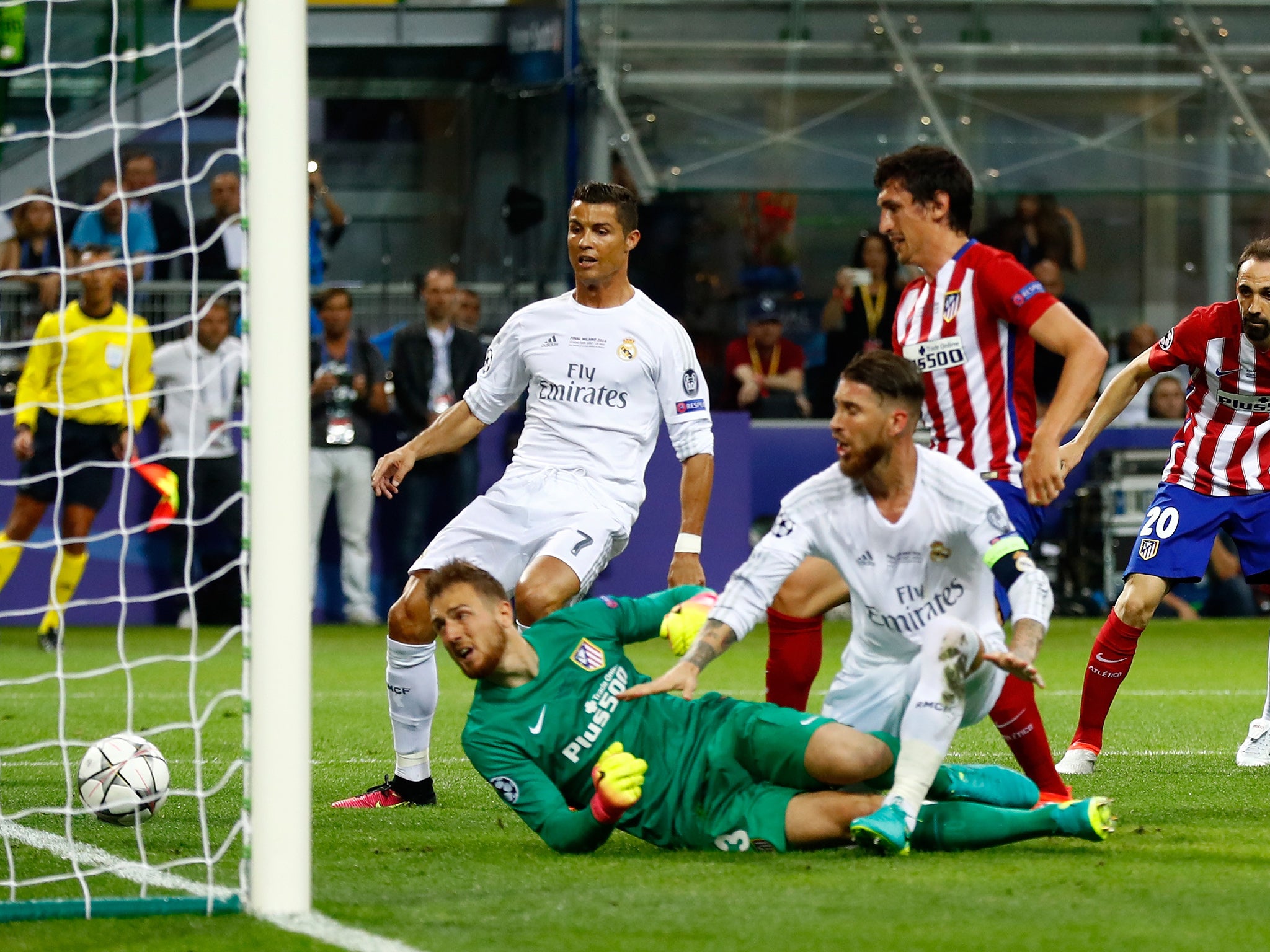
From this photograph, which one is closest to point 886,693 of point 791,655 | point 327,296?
point 791,655

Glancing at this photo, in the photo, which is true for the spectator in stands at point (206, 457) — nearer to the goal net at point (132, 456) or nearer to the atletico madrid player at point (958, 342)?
the goal net at point (132, 456)

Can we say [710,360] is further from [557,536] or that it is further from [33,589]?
[557,536]

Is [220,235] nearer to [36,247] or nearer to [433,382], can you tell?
[36,247]

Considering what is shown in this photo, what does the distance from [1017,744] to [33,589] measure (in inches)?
353

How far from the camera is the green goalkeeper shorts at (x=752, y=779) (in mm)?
4332

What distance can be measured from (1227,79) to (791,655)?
1072cm

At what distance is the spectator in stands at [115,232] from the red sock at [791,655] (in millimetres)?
7797

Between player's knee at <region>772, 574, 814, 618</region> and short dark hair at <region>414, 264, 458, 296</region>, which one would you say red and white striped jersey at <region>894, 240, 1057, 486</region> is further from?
short dark hair at <region>414, 264, 458, 296</region>

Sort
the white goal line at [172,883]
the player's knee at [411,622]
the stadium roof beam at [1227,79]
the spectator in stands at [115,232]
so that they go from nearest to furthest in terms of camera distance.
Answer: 1. the white goal line at [172,883]
2. the player's knee at [411,622]
3. the spectator in stands at [115,232]
4. the stadium roof beam at [1227,79]

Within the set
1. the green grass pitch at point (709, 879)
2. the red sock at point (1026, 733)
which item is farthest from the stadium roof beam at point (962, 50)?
the red sock at point (1026, 733)

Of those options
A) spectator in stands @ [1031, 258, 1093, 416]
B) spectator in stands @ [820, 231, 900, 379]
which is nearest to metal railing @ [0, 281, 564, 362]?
spectator in stands @ [820, 231, 900, 379]

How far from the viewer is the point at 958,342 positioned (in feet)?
16.8

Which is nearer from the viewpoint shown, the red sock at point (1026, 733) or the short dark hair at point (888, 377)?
the short dark hair at point (888, 377)

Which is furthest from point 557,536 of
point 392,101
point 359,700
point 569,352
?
point 392,101
